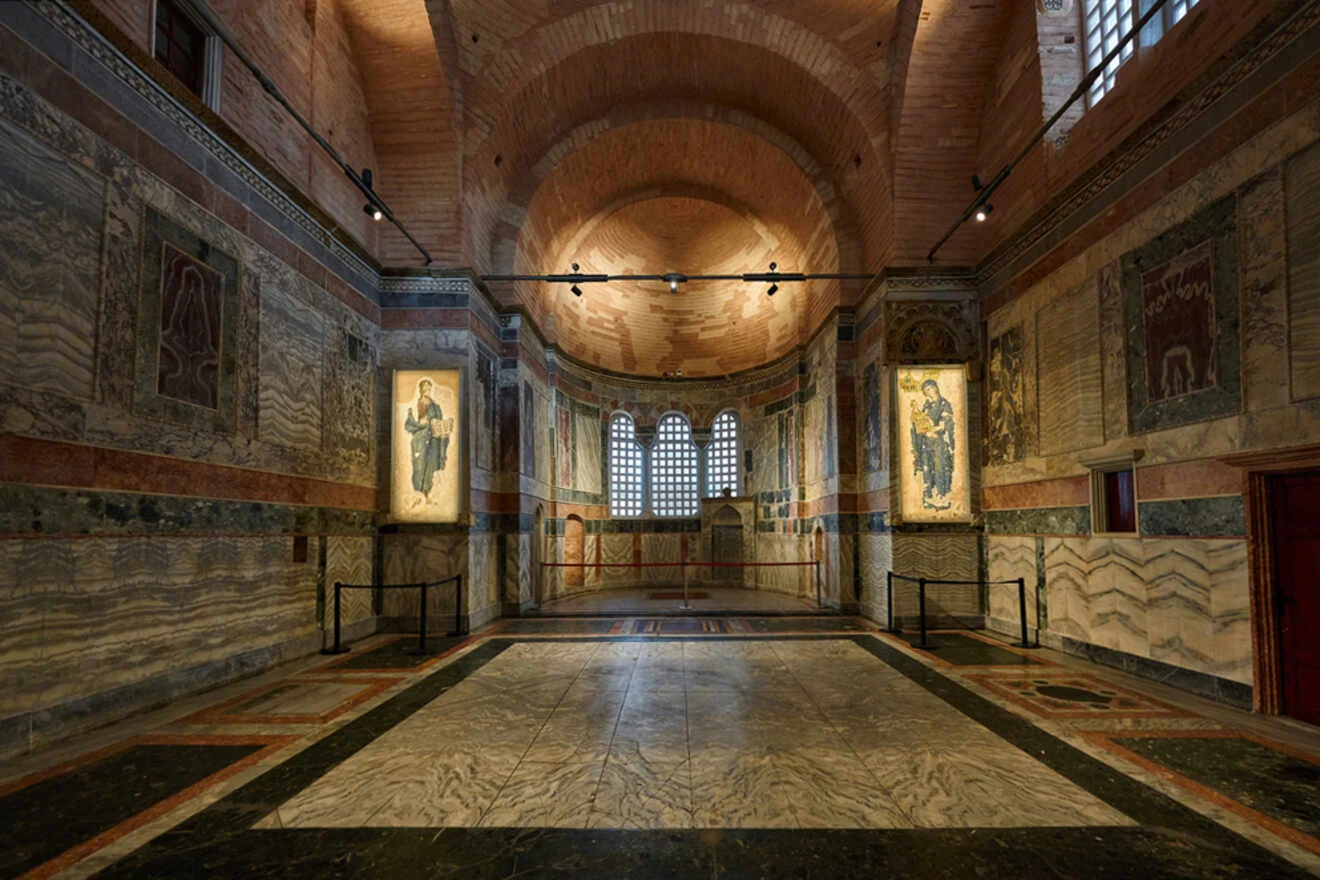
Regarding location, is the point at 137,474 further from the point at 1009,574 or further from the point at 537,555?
the point at 1009,574

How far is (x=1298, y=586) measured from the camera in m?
6.04

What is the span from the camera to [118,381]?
20.4 ft

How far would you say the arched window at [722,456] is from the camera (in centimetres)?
2092

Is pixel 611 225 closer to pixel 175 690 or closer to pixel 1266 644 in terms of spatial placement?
pixel 175 690

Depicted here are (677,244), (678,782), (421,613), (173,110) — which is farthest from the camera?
(677,244)

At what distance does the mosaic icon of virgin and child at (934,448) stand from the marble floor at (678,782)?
4184 millimetres

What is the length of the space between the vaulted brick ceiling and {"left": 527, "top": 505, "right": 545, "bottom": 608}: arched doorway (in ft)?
16.5

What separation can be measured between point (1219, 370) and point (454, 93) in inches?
473

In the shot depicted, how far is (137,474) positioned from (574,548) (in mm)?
12942

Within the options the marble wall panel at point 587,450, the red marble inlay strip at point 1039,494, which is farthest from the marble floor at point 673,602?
the red marble inlay strip at point 1039,494

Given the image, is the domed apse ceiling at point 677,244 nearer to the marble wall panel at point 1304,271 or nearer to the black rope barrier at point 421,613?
the black rope barrier at point 421,613

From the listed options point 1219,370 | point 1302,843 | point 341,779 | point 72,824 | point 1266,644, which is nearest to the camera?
point 1302,843

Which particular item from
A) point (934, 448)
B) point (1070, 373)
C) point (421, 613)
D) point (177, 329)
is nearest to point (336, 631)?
point (421, 613)

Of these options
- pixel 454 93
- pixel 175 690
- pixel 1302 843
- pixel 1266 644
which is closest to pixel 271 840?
pixel 175 690
